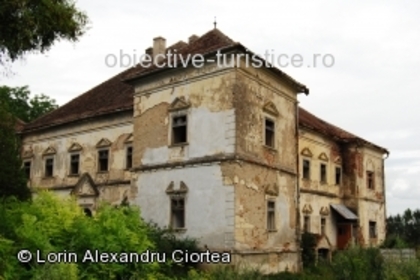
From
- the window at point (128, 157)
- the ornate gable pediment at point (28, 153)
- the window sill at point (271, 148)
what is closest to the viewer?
the window sill at point (271, 148)

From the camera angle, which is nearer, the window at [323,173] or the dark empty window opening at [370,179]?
the window at [323,173]

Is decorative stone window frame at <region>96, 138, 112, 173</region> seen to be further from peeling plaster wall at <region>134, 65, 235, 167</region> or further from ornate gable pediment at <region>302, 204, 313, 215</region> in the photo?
ornate gable pediment at <region>302, 204, 313, 215</region>

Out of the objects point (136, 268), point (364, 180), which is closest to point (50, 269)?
point (136, 268)

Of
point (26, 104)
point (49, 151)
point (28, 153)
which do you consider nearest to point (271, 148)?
point (49, 151)

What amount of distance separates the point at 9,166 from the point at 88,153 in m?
5.10

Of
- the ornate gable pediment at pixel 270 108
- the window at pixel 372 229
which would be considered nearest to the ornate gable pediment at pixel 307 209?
the window at pixel 372 229

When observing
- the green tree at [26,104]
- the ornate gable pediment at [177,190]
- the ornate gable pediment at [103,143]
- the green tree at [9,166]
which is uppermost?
the green tree at [26,104]

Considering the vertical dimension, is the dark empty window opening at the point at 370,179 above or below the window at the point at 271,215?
A: above

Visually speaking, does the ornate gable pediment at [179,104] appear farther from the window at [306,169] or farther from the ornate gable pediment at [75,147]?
the window at [306,169]

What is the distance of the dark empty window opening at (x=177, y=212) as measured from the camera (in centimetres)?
1761

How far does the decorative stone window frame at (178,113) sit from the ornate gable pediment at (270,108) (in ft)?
10.1

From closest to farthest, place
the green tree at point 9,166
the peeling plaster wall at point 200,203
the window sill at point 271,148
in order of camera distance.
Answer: the peeling plaster wall at point 200,203 → the window sill at point 271,148 → the green tree at point 9,166

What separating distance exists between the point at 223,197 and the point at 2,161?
987 cm

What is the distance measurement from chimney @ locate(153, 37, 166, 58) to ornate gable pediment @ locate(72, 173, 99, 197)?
23.9ft
